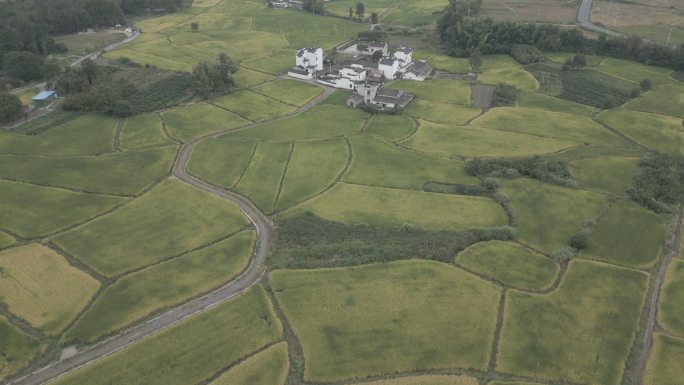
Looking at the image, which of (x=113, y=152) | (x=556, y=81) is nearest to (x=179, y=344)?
(x=113, y=152)

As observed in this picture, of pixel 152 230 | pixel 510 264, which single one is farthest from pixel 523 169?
pixel 152 230

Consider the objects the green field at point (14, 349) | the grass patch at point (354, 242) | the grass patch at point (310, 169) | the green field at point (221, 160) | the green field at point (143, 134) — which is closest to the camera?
the green field at point (14, 349)

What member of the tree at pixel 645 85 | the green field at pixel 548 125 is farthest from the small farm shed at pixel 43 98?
the tree at pixel 645 85

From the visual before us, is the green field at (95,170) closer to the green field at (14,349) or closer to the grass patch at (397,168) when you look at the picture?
the green field at (14,349)

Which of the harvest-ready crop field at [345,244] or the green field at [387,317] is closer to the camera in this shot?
the green field at [387,317]

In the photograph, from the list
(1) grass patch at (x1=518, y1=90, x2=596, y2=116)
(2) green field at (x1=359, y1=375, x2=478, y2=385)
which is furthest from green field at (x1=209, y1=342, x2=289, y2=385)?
(1) grass patch at (x1=518, y1=90, x2=596, y2=116)

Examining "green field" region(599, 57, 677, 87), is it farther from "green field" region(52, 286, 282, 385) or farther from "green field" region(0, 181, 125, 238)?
"green field" region(0, 181, 125, 238)

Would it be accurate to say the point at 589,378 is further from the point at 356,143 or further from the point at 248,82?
the point at 248,82
